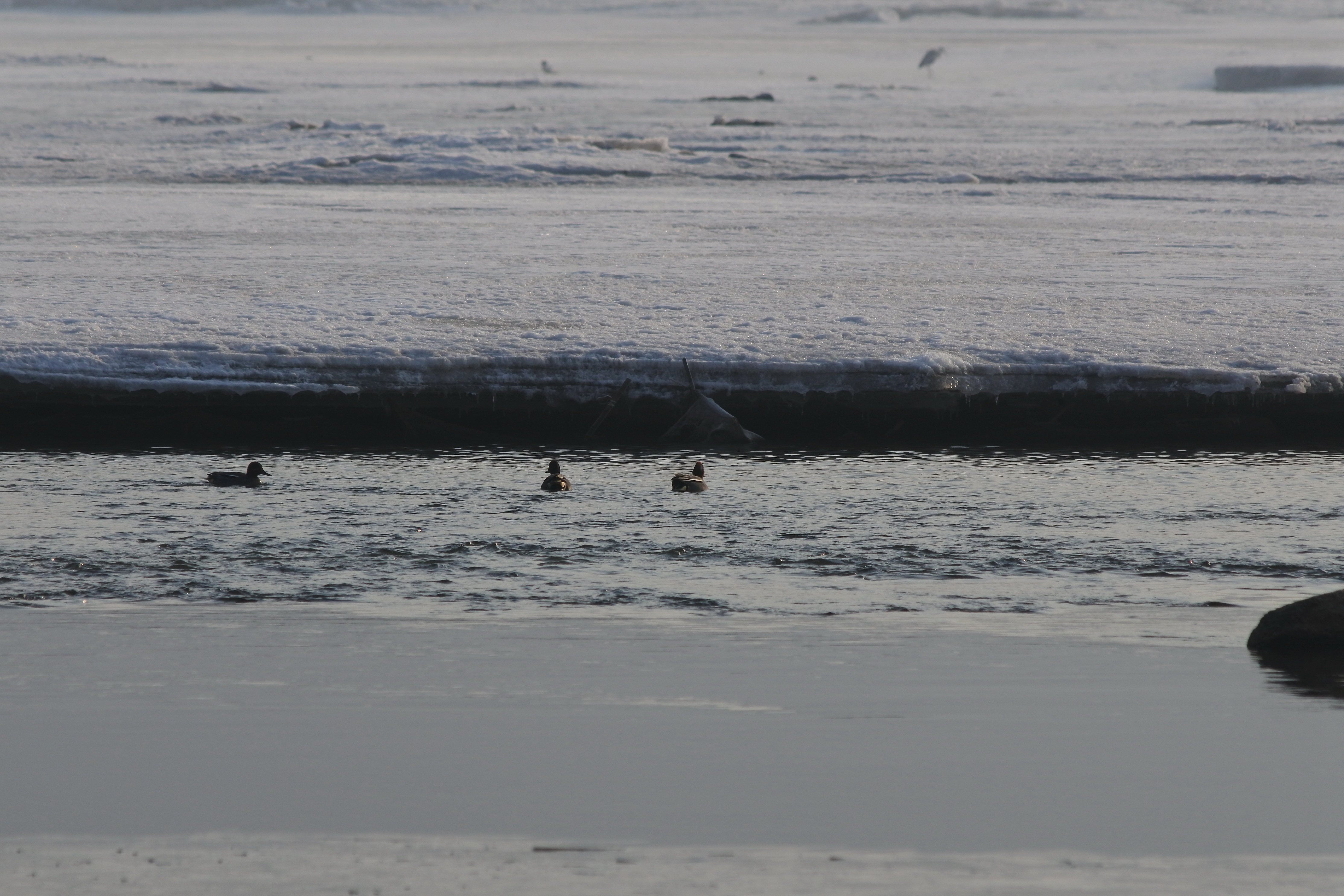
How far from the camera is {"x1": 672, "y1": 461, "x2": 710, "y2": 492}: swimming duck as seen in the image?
658 cm

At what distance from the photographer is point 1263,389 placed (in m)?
7.98

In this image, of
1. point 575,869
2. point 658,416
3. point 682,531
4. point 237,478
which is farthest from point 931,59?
point 575,869

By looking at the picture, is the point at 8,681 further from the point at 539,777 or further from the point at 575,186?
the point at 575,186

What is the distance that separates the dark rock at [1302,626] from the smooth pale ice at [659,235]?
3.44 m

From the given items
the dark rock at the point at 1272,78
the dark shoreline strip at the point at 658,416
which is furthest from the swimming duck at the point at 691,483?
the dark rock at the point at 1272,78

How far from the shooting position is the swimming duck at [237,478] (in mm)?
6668

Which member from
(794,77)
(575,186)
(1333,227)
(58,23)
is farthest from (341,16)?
(1333,227)

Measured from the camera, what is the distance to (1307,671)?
4574 millimetres

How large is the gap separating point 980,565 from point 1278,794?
6.29ft

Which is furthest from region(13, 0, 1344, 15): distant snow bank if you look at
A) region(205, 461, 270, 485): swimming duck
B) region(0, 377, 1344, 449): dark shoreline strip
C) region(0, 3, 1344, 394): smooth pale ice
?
region(205, 461, 270, 485): swimming duck

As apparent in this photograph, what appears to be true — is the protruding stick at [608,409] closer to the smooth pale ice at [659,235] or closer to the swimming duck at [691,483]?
the smooth pale ice at [659,235]

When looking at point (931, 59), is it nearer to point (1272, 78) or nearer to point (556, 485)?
Result: point (1272, 78)

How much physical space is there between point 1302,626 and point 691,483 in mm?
2612

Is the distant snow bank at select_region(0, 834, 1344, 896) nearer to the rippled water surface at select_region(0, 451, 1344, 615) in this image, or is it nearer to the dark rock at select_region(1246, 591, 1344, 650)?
the dark rock at select_region(1246, 591, 1344, 650)
